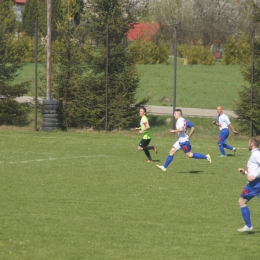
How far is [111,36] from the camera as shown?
32.4 meters

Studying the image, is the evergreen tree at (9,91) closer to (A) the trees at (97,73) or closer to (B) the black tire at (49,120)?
(B) the black tire at (49,120)

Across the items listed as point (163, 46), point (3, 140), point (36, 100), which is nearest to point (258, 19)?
point (36, 100)

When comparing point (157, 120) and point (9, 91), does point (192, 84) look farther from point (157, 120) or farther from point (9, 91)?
point (9, 91)

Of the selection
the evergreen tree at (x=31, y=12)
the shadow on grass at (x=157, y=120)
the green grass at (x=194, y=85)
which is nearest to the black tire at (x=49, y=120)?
the shadow on grass at (x=157, y=120)

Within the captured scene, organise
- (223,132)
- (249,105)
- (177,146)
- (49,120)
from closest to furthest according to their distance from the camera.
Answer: (177,146) → (223,132) → (249,105) → (49,120)

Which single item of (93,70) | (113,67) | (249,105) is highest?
(113,67)

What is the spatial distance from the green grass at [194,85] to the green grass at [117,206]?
1842 cm

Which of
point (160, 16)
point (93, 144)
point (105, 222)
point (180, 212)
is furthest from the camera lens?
point (160, 16)

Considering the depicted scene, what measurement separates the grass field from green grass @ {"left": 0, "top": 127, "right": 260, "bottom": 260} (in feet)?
61.9

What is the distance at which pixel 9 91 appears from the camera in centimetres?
3225

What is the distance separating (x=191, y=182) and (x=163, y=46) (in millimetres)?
43615

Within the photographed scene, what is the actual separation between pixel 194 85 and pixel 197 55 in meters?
12.8

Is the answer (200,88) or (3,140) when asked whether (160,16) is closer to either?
(200,88)

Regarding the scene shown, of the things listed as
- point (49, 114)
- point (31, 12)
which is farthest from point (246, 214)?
point (31, 12)
